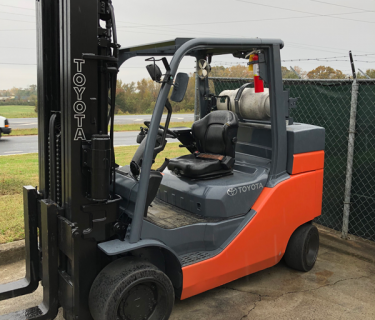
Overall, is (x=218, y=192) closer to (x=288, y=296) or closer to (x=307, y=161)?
(x=307, y=161)

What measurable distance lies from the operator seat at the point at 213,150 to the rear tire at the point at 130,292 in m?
1.19

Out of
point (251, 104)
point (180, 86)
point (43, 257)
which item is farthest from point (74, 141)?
point (251, 104)

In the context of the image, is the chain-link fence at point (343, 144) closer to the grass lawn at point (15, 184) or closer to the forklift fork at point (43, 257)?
the grass lawn at point (15, 184)

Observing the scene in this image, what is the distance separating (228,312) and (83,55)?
2.59 meters

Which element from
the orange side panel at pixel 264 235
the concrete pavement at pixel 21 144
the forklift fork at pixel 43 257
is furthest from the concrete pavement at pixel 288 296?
the concrete pavement at pixel 21 144

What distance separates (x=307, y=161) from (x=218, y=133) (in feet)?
3.40

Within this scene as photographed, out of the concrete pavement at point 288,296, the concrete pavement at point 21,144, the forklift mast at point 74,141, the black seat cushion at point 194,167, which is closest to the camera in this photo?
the forklift mast at point 74,141

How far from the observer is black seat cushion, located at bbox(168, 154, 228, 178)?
3.93 meters

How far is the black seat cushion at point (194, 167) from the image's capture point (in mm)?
3932

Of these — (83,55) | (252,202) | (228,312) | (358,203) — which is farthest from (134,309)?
(358,203)

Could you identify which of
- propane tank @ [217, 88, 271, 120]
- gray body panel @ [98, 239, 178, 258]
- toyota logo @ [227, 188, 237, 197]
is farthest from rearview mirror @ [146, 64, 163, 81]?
propane tank @ [217, 88, 271, 120]

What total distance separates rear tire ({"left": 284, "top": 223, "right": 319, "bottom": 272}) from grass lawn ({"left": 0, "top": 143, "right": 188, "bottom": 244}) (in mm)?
3313

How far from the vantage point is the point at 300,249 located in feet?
14.6

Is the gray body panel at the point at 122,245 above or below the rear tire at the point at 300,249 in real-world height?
above
